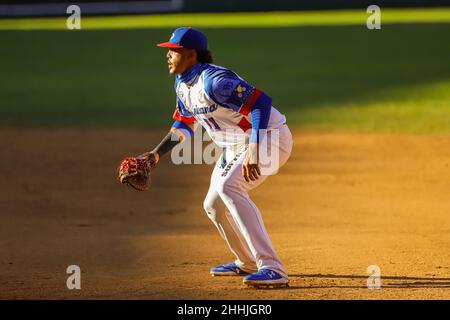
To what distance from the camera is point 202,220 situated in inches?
346

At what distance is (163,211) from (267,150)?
3.24m

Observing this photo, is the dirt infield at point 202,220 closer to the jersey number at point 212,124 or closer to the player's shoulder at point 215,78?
the jersey number at point 212,124

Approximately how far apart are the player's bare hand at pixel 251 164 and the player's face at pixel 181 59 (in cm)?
72

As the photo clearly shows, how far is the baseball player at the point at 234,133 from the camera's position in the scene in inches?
233

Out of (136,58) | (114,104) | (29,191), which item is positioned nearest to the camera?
(29,191)

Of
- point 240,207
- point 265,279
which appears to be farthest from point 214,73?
point 265,279

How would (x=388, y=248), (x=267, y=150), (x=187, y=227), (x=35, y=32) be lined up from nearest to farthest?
(x=267, y=150)
(x=388, y=248)
(x=187, y=227)
(x=35, y=32)

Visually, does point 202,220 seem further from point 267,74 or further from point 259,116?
point 267,74

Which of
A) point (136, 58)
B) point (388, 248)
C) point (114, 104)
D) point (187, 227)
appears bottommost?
point (388, 248)

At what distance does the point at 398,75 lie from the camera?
18.6 m

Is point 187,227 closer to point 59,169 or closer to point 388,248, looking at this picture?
point 388,248

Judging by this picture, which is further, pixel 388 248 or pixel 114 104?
pixel 114 104

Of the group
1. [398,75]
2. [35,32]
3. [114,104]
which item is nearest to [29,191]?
[114,104]

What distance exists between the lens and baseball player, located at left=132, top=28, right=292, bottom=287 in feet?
19.4
